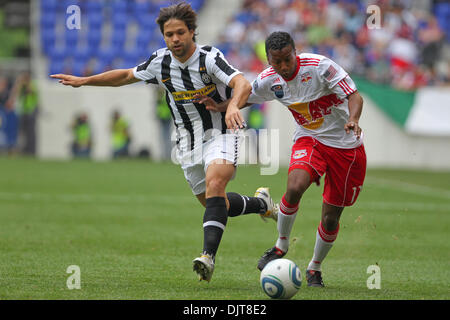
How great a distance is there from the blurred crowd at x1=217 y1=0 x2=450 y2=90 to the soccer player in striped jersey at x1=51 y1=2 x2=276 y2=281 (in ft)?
45.4

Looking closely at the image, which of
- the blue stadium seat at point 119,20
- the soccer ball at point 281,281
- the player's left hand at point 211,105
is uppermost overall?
the blue stadium seat at point 119,20

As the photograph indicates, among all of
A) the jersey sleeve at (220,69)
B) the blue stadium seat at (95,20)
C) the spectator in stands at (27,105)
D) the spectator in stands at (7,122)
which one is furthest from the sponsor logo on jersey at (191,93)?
the blue stadium seat at (95,20)

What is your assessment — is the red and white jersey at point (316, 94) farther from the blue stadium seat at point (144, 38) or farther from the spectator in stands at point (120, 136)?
the blue stadium seat at point (144, 38)

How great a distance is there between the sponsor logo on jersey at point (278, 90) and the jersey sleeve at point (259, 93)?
0.09 m

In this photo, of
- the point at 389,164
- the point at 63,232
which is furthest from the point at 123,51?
the point at 63,232

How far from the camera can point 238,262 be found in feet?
25.6

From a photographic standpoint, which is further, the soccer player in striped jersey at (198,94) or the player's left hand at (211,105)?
the player's left hand at (211,105)

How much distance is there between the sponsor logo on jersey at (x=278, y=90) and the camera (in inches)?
266

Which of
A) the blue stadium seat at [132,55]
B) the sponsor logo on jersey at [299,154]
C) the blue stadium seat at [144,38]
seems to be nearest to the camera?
the sponsor logo on jersey at [299,154]

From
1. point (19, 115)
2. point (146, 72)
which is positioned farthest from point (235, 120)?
point (19, 115)

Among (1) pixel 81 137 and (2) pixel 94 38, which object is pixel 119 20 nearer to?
(2) pixel 94 38

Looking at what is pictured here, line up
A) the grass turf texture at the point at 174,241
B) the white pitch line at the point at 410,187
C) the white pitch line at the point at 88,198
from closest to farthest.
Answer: the grass turf texture at the point at 174,241 < the white pitch line at the point at 88,198 < the white pitch line at the point at 410,187

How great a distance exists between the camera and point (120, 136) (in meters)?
22.4

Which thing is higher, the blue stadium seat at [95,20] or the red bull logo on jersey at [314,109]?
the blue stadium seat at [95,20]
